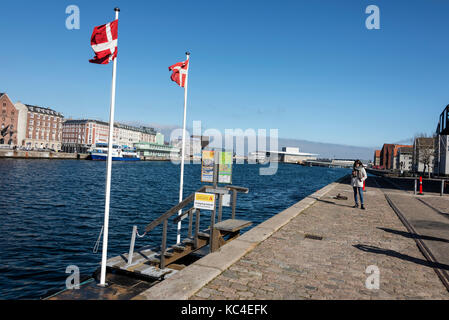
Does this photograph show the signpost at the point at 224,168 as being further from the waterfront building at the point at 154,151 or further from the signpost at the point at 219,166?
the waterfront building at the point at 154,151

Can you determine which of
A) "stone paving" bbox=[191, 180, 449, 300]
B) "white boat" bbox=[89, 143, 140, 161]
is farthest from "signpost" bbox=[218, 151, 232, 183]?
"white boat" bbox=[89, 143, 140, 161]

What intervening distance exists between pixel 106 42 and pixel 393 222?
457 inches

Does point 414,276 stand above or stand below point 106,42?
below

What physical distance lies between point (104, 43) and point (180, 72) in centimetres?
391

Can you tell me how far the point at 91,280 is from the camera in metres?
7.27

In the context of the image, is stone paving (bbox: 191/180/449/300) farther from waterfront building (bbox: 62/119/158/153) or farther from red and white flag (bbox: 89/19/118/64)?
waterfront building (bbox: 62/119/158/153)

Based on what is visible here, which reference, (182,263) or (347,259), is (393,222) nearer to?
(347,259)

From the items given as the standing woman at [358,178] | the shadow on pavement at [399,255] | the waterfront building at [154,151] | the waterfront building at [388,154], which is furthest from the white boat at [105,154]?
the waterfront building at [388,154]

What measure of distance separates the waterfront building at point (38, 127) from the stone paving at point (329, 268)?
12178cm

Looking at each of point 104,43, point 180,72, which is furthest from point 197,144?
point 104,43

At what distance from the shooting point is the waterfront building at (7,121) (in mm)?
98625

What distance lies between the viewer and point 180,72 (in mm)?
10875
